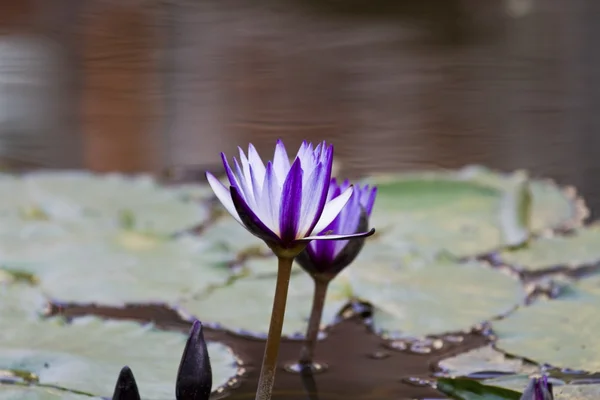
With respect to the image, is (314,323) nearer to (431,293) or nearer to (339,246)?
(339,246)

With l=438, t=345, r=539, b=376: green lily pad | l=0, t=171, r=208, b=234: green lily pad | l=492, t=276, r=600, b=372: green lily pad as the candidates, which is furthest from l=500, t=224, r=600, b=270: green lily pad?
l=0, t=171, r=208, b=234: green lily pad

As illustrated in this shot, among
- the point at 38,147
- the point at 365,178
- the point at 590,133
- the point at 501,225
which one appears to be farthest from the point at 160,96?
the point at 501,225

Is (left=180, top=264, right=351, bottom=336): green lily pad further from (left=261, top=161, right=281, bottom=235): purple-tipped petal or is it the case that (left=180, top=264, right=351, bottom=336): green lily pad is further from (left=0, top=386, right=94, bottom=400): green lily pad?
(left=261, top=161, right=281, bottom=235): purple-tipped petal

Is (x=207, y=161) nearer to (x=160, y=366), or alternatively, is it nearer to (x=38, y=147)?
(x=38, y=147)

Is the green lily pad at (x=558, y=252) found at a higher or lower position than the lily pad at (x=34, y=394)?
higher

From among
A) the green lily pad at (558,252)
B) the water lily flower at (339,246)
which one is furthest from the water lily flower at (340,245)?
the green lily pad at (558,252)

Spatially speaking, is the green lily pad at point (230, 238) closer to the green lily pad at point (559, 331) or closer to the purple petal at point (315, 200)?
the green lily pad at point (559, 331)
